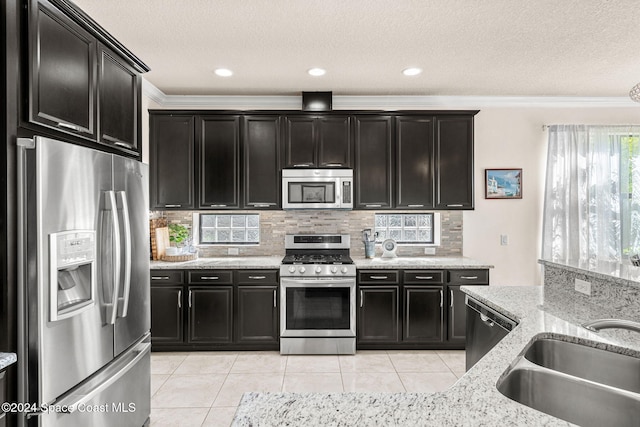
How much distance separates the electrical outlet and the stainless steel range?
6.61 ft

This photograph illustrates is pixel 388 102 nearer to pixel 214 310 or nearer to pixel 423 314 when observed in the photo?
pixel 423 314

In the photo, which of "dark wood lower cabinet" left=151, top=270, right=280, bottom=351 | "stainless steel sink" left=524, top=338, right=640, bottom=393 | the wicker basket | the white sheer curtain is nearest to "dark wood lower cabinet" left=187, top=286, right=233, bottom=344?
"dark wood lower cabinet" left=151, top=270, right=280, bottom=351

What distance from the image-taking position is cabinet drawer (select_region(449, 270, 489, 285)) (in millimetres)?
3699

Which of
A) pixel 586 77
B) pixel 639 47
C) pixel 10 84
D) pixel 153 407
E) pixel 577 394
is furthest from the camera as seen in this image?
pixel 586 77

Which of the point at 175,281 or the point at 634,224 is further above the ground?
the point at 634,224

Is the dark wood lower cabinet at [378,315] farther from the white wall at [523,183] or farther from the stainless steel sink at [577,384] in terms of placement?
the stainless steel sink at [577,384]

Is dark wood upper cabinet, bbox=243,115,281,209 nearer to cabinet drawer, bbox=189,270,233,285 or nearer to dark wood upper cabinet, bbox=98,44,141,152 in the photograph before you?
cabinet drawer, bbox=189,270,233,285

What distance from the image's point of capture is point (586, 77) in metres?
3.59

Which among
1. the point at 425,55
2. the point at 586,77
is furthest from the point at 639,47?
the point at 425,55

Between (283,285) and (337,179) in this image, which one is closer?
(283,285)

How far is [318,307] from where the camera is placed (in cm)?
363

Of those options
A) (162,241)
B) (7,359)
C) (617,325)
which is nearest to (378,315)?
(162,241)

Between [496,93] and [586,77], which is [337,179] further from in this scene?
[586,77]

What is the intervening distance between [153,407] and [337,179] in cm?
254
